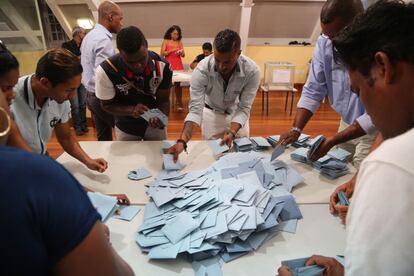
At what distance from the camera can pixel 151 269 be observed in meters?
1.04

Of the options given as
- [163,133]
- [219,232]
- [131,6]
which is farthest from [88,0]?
[219,232]

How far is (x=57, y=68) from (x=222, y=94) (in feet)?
3.63

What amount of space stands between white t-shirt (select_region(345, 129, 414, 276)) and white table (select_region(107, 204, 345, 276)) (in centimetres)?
55

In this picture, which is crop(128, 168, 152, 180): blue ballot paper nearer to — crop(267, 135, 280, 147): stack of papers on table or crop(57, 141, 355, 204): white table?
crop(57, 141, 355, 204): white table

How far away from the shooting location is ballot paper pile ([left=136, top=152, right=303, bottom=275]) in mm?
1093

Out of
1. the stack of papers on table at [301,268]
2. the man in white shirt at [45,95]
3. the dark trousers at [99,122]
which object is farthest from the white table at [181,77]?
the stack of papers on table at [301,268]

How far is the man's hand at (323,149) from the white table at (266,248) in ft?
1.39

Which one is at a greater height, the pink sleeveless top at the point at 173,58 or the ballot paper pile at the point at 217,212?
the pink sleeveless top at the point at 173,58

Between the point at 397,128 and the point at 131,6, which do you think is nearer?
the point at 397,128

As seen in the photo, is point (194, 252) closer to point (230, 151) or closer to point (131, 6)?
point (230, 151)

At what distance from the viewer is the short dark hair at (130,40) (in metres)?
1.71

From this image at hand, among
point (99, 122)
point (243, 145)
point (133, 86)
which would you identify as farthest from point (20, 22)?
point (243, 145)

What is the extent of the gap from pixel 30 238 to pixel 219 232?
0.76m

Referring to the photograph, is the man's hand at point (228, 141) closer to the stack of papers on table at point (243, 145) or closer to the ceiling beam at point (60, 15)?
the stack of papers on table at point (243, 145)
